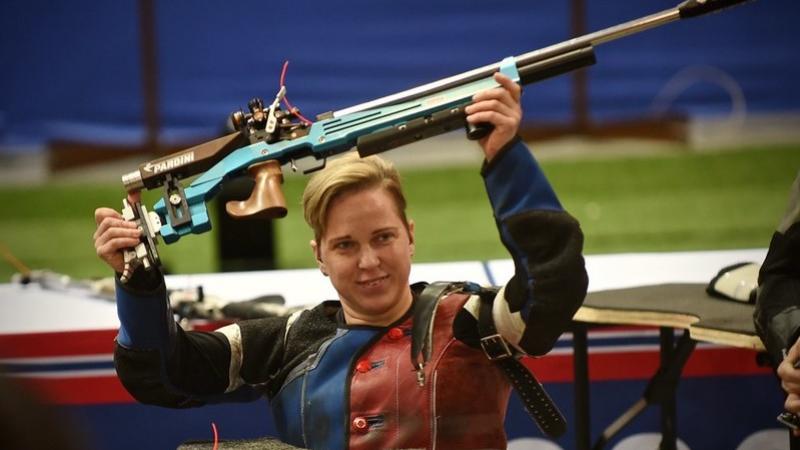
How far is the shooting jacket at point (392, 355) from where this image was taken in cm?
266

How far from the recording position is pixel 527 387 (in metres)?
2.82

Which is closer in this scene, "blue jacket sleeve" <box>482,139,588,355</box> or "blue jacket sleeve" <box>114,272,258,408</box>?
"blue jacket sleeve" <box>482,139,588,355</box>

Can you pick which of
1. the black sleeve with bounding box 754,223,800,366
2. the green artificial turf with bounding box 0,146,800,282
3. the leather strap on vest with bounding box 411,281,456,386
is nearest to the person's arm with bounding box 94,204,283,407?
the leather strap on vest with bounding box 411,281,456,386

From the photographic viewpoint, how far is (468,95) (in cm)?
262

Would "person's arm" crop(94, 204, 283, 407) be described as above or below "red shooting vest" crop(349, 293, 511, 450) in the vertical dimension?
above

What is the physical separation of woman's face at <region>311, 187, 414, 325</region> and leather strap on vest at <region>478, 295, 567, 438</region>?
23 centimetres

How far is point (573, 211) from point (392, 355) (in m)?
6.25

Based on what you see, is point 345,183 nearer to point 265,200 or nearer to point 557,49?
point 265,200

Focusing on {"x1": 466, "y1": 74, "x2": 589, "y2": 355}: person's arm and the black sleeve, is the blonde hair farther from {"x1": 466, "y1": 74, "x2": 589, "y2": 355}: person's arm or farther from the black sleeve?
the black sleeve

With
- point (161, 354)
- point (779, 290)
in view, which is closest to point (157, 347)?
point (161, 354)

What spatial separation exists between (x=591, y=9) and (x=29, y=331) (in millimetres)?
5711

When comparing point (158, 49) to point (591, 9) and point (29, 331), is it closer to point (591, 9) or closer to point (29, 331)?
point (591, 9)

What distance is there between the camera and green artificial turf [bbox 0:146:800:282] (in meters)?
8.32

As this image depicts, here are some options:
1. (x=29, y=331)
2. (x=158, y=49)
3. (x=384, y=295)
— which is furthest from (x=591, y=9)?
(x=384, y=295)
